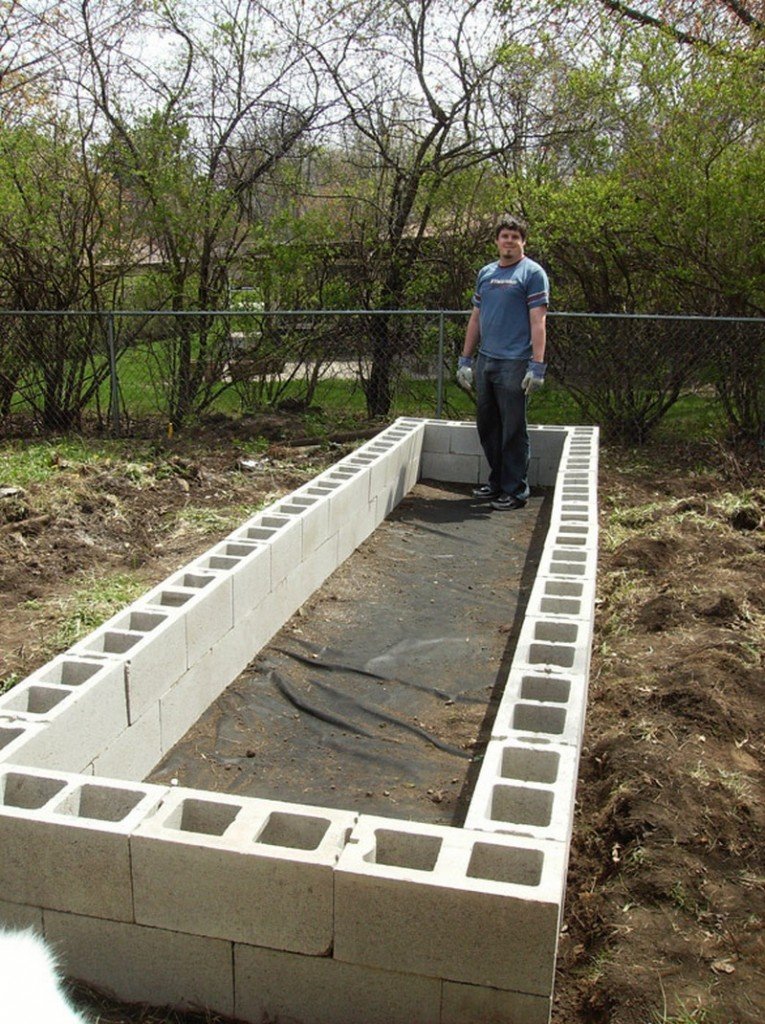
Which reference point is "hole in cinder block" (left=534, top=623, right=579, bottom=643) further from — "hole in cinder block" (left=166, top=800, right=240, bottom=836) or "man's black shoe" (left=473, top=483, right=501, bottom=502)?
"man's black shoe" (left=473, top=483, right=501, bottom=502)

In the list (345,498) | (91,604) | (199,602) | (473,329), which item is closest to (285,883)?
(199,602)

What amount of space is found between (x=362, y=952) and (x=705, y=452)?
756 centimetres

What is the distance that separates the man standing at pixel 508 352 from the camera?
648cm

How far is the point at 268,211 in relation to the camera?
10.6m

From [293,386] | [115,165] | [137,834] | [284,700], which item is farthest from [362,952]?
[115,165]

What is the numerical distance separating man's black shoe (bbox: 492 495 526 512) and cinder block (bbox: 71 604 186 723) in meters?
3.78

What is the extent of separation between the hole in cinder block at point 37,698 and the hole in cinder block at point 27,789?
1.51 ft

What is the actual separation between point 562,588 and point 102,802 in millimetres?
2383

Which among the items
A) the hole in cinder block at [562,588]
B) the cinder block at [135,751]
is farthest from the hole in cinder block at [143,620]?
the hole in cinder block at [562,588]

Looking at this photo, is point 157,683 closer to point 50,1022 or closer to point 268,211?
point 50,1022

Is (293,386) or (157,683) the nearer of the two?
(157,683)

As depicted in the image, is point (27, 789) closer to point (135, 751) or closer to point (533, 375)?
point (135, 751)

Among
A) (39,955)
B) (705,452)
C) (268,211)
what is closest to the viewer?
(39,955)

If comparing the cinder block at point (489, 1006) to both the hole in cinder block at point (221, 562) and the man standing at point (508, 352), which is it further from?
the man standing at point (508, 352)
